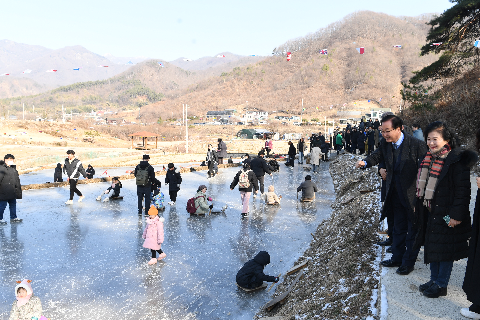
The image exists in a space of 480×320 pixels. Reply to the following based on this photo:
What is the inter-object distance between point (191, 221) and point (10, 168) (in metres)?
4.88

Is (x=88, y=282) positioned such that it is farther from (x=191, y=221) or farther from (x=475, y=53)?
(x=475, y=53)

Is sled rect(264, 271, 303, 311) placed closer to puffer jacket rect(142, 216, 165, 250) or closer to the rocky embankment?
the rocky embankment

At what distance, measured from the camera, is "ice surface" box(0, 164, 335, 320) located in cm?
565

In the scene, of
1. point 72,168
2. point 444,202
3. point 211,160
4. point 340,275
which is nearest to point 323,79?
point 211,160

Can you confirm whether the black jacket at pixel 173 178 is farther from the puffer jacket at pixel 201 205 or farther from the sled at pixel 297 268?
the sled at pixel 297 268

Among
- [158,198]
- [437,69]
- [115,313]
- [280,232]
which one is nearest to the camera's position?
[115,313]

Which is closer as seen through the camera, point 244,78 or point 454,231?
point 454,231

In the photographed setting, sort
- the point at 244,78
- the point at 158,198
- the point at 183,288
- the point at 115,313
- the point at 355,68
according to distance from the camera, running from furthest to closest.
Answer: the point at 244,78 < the point at 355,68 < the point at 158,198 < the point at 183,288 < the point at 115,313

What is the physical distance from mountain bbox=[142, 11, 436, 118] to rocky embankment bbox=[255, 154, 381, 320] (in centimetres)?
9720

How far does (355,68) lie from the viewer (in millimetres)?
139375

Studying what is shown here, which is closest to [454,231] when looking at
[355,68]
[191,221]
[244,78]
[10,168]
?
[191,221]

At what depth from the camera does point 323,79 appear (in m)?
140

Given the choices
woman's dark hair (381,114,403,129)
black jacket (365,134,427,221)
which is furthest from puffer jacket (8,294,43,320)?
woman's dark hair (381,114,403,129)

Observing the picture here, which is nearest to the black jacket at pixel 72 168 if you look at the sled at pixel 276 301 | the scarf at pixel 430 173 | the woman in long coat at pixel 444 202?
the sled at pixel 276 301
